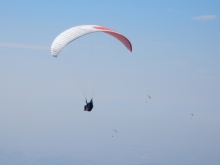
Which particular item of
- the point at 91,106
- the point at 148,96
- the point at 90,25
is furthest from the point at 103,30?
the point at 148,96

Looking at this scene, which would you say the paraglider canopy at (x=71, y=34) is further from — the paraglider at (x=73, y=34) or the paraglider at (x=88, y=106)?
the paraglider at (x=88, y=106)

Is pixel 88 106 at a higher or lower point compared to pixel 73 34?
lower

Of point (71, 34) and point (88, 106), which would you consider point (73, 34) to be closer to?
point (71, 34)

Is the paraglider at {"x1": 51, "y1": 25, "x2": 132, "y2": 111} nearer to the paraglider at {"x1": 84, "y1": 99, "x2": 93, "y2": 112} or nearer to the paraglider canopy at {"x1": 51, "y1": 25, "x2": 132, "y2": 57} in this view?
the paraglider canopy at {"x1": 51, "y1": 25, "x2": 132, "y2": 57}

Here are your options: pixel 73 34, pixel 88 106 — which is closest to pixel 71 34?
pixel 73 34

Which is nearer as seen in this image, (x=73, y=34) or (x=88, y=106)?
(x=73, y=34)

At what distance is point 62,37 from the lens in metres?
35.3

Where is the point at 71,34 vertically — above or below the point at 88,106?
above

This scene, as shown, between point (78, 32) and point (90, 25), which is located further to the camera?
point (90, 25)

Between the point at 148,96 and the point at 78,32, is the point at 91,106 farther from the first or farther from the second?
the point at 148,96

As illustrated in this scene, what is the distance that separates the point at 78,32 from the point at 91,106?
6660mm

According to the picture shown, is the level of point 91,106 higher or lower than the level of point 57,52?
lower

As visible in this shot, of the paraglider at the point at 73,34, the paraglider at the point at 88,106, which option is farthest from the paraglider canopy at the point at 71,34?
the paraglider at the point at 88,106

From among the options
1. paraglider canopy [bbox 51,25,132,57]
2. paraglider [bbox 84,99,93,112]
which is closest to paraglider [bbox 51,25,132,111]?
paraglider canopy [bbox 51,25,132,57]
